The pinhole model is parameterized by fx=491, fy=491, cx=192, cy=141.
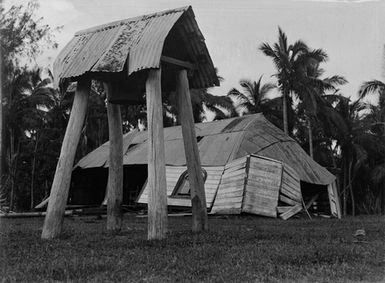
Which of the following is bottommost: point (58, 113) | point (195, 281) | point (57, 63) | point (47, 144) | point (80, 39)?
point (195, 281)

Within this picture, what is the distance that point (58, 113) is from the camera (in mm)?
44750

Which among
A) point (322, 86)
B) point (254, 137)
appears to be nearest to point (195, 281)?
point (254, 137)

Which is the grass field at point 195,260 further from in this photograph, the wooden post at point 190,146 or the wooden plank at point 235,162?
the wooden plank at point 235,162

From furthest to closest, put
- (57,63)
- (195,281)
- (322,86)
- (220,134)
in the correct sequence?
(322,86), (220,134), (57,63), (195,281)

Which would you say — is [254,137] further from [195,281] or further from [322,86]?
[195,281]

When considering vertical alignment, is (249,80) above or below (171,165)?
above

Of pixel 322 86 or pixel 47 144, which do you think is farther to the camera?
pixel 47 144

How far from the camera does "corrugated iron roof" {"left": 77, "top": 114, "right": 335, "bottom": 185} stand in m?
25.6

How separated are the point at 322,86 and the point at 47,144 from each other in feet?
81.2

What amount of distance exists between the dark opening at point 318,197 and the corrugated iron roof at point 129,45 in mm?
18094

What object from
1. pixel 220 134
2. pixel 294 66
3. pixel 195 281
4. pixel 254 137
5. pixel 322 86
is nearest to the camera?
pixel 195 281

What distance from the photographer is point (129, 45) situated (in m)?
9.88

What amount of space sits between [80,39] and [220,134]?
58.3 ft

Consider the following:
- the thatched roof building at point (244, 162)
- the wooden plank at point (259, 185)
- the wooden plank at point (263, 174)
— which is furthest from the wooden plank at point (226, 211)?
the wooden plank at point (263, 174)
